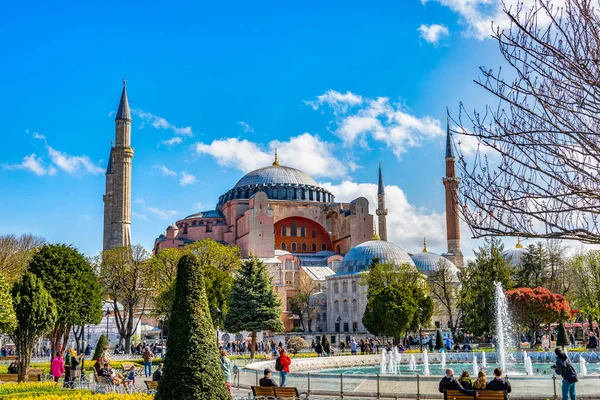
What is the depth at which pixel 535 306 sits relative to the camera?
29812 mm

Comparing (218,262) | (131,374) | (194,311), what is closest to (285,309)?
(218,262)

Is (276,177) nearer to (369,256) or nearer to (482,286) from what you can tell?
(369,256)

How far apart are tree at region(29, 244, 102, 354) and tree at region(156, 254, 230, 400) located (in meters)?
14.4

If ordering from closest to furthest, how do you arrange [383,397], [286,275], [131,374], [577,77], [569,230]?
[577,77] → [569,230] → [383,397] → [131,374] → [286,275]

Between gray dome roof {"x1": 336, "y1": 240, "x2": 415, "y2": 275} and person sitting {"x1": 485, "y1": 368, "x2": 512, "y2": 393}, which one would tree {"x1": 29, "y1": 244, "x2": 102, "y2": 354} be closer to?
person sitting {"x1": 485, "y1": 368, "x2": 512, "y2": 393}

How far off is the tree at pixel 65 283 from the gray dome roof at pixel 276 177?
146 ft

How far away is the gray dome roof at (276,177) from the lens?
224 ft

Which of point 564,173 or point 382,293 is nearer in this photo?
point 564,173

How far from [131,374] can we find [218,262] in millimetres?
24488

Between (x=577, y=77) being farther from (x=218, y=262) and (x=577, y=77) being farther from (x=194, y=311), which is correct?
(x=218, y=262)

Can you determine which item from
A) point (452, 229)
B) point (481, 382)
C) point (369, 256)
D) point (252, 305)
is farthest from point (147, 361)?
point (452, 229)

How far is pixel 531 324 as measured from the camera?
30.7 m

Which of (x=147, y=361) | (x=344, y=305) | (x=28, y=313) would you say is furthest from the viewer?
(x=344, y=305)

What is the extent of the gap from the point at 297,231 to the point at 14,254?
3402 centimetres
